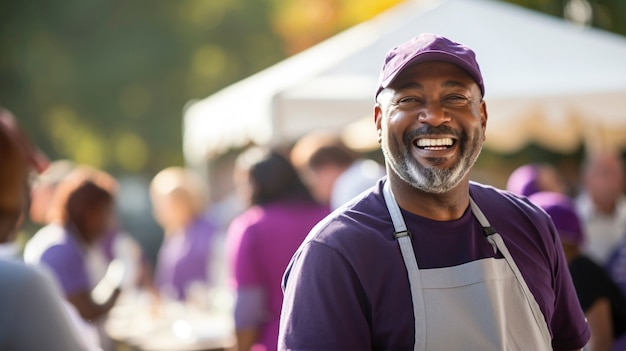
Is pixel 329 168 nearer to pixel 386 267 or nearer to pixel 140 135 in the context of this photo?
pixel 386 267

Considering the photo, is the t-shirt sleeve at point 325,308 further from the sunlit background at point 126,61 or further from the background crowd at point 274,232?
the sunlit background at point 126,61

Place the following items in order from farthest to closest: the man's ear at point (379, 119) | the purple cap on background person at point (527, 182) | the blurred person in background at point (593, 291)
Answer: the purple cap on background person at point (527, 182) → the blurred person in background at point (593, 291) → the man's ear at point (379, 119)

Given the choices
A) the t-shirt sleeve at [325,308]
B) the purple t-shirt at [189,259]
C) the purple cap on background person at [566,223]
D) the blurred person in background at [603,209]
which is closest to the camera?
the t-shirt sleeve at [325,308]

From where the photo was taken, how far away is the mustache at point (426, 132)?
2.54 metres

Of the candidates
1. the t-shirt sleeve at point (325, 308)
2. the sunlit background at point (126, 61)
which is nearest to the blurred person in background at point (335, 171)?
the t-shirt sleeve at point (325, 308)

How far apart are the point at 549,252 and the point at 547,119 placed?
4.45 metres

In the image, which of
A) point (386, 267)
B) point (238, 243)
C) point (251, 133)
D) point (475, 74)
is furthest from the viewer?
point (251, 133)

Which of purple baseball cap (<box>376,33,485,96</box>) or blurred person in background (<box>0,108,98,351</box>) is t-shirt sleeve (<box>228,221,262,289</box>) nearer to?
purple baseball cap (<box>376,33,485,96</box>)

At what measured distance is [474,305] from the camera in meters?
2.46

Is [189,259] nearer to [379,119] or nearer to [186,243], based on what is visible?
[186,243]

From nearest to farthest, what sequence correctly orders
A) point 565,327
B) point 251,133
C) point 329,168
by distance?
point 565,327 < point 329,168 < point 251,133

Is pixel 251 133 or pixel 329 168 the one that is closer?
pixel 329 168

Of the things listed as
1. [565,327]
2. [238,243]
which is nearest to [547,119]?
[238,243]

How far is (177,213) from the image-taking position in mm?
8828
